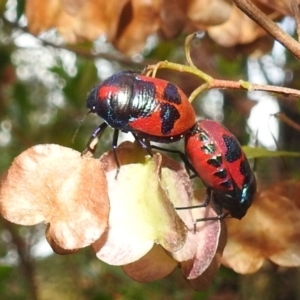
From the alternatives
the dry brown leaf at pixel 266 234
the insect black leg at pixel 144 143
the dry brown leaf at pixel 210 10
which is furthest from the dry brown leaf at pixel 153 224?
the dry brown leaf at pixel 210 10

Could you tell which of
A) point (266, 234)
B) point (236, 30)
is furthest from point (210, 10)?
point (266, 234)

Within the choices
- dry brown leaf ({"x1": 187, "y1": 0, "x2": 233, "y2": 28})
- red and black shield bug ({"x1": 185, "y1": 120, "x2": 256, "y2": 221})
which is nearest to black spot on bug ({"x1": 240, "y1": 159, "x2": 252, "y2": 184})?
red and black shield bug ({"x1": 185, "y1": 120, "x2": 256, "y2": 221})

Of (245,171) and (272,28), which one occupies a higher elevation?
(272,28)

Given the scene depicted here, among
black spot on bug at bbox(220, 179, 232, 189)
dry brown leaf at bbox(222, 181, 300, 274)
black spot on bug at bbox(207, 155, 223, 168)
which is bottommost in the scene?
dry brown leaf at bbox(222, 181, 300, 274)

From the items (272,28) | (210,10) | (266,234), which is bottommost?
(266,234)

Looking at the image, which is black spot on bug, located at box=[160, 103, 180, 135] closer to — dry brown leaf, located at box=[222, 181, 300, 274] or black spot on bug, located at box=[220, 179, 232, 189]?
black spot on bug, located at box=[220, 179, 232, 189]

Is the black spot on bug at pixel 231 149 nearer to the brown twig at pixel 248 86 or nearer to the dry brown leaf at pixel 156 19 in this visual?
the brown twig at pixel 248 86

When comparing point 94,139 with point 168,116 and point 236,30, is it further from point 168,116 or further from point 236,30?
point 236,30
